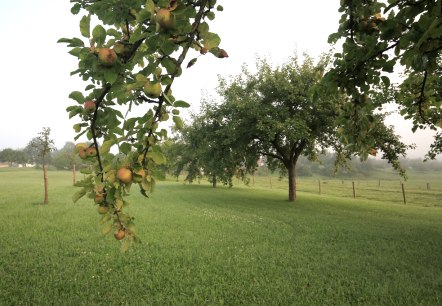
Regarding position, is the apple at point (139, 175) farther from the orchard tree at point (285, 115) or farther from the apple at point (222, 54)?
the orchard tree at point (285, 115)

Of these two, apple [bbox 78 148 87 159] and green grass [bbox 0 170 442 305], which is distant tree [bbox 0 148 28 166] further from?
apple [bbox 78 148 87 159]

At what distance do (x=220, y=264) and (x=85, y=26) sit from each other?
19.4ft

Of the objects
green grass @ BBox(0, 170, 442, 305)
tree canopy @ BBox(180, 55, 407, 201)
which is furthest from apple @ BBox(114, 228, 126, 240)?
tree canopy @ BBox(180, 55, 407, 201)

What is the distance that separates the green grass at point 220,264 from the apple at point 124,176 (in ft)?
13.1

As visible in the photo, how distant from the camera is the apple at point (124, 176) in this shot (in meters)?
1.41

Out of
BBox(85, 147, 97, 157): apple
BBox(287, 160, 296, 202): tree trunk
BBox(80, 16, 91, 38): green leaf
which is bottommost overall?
BBox(287, 160, 296, 202): tree trunk

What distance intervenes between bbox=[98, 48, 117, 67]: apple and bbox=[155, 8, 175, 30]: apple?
1.04 feet

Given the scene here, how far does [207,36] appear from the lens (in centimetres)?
151

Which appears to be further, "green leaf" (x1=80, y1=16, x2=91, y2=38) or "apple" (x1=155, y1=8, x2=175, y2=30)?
"green leaf" (x1=80, y1=16, x2=91, y2=38)

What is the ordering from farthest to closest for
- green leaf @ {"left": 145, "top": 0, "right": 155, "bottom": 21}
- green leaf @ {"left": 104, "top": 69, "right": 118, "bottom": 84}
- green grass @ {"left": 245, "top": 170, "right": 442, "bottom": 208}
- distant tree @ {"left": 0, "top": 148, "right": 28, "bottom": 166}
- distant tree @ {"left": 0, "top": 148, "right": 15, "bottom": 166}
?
distant tree @ {"left": 0, "top": 148, "right": 28, "bottom": 166}, distant tree @ {"left": 0, "top": 148, "right": 15, "bottom": 166}, green grass @ {"left": 245, "top": 170, "right": 442, "bottom": 208}, green leaf @ {"left": 104, "top": 69, "right": 118, "bottom": 84}, green leaf @ {"left": 145, "top": 0, "right": 155, "bottom": 21}

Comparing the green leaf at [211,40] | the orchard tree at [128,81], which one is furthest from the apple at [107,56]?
the green leaf at [211,40]

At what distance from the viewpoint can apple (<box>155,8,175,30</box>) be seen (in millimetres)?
1219

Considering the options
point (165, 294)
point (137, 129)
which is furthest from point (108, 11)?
point (165, 294)

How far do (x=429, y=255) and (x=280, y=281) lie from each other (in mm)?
4925
